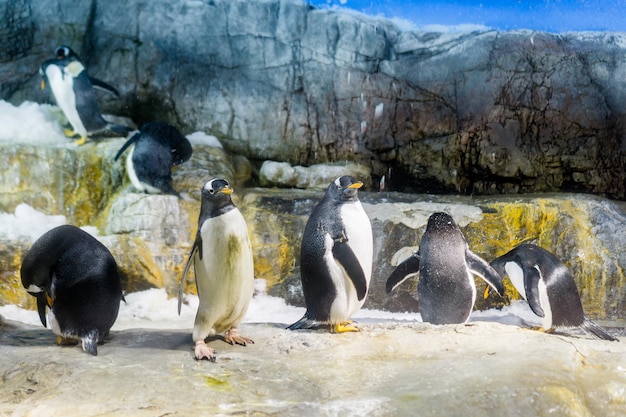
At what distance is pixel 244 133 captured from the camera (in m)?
7.67

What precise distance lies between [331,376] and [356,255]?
1.03m

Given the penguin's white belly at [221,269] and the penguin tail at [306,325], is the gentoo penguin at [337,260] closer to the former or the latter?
the penguin tail at [306,325]

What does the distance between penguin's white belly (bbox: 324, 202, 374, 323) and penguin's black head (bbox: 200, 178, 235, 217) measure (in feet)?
2.20

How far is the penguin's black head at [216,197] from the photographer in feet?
10.8

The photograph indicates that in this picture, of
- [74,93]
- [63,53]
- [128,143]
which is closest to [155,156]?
[128,143]

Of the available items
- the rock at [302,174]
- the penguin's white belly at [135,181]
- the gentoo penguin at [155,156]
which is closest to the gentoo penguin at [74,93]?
the gentoo penguin at [155,156]

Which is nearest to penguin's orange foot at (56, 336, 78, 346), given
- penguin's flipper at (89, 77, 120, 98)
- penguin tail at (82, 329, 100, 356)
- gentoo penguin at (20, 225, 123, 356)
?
gentoo penguin at (20, 225, 123, 356)

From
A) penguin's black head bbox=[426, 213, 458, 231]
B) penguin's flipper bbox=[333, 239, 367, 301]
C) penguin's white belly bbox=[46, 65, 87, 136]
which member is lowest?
penguin's flipper bbox=[333, 239, 367, 301]

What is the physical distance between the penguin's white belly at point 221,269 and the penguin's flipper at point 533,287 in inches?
75.2

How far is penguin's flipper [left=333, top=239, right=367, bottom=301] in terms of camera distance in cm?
372

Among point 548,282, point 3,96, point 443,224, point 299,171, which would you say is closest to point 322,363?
point 443,224

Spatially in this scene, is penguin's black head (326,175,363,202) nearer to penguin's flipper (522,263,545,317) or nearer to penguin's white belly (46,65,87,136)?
penguin's flipper (522,263,545,317)

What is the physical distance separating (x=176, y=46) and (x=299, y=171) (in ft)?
6.93

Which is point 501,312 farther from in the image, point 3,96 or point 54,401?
point 3,96
